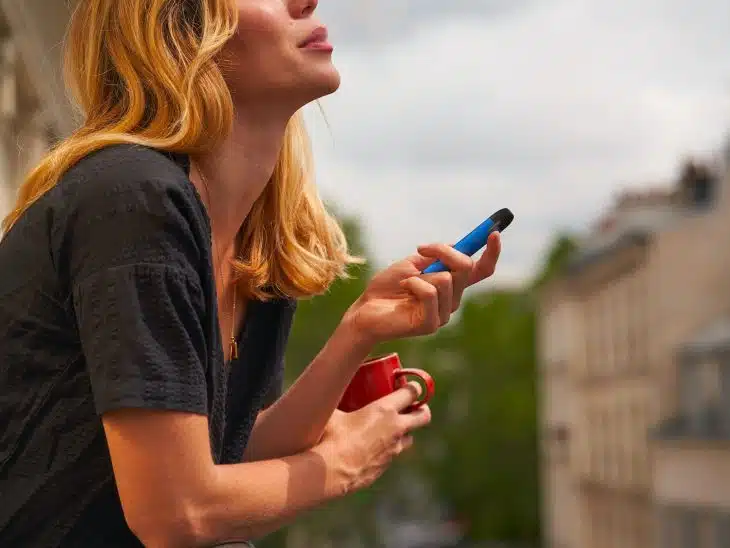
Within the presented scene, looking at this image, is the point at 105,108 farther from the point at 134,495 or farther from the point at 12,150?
the point at 12,150

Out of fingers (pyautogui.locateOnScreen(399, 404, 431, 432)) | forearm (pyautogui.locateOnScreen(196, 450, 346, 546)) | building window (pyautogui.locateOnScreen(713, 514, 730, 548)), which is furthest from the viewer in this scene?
building window (pyautogui.locateOnScreen(713, 514, 730, 548))

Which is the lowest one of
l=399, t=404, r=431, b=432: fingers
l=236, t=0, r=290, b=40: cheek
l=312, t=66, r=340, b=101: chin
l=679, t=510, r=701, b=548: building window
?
l=679, t=510, r=701, b=548: building window

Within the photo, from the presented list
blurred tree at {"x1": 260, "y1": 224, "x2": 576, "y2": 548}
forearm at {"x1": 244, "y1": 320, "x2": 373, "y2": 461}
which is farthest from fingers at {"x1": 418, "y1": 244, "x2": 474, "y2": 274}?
blurred tree at {"x1": 260, "y1": 224, "x2": 576, "y2": 548}

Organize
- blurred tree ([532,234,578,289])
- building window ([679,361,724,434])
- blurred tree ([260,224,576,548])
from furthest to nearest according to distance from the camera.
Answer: blurred tree ([260,224,576,548]) → blurred tree ([532,234,578,289]) → building window ([679,361,724,434])

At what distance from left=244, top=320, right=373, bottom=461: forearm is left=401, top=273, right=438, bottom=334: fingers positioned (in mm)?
115

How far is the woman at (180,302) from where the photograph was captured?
2035mm

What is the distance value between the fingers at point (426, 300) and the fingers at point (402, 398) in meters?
0.22

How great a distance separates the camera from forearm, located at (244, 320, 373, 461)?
7.96 ft

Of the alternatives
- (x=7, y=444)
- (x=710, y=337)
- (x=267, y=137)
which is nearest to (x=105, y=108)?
(x=267, y=137)

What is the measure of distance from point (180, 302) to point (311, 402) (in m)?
0.50

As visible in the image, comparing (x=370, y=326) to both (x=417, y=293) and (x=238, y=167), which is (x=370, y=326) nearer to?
(x=417, y=293)

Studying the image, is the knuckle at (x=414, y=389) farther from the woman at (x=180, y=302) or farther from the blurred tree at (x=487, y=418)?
the blurred tree at (x=487, y=418)

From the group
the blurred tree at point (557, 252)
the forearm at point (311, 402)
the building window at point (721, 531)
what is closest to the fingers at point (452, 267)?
the forearm at point (311, 402)

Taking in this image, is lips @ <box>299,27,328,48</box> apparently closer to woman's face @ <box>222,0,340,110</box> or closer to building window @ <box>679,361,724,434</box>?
woman's face @ <box>222,0,340,110</box>
